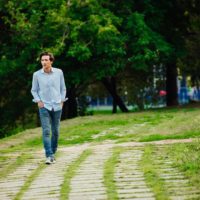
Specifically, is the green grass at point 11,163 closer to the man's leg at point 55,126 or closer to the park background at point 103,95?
the park background at point 103,95

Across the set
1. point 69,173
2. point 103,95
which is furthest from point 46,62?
point 103,95

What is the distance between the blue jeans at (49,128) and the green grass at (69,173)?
1.64 feet

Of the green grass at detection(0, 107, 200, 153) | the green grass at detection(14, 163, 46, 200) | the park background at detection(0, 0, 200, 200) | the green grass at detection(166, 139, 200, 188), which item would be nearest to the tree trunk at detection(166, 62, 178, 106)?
the park background at detection(0, 0, 200, 200)

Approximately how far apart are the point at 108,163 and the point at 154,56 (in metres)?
16.4

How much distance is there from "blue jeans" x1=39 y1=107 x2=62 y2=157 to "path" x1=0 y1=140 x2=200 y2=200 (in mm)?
241

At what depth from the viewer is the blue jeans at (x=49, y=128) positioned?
11123 millimetres

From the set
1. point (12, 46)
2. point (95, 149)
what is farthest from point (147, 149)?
point (12, 46)

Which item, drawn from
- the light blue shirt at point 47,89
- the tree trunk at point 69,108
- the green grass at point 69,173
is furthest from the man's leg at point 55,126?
the tree trunk at point 69,108

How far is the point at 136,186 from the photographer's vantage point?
26.4 feet

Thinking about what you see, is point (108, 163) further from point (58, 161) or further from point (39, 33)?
point (39, 33)

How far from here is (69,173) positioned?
9.49m

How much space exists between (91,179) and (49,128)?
101 inches

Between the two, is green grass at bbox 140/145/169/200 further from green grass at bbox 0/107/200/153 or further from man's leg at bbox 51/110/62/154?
green grass at bbox 0/107/200/153

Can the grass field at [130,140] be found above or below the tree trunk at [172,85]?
below
